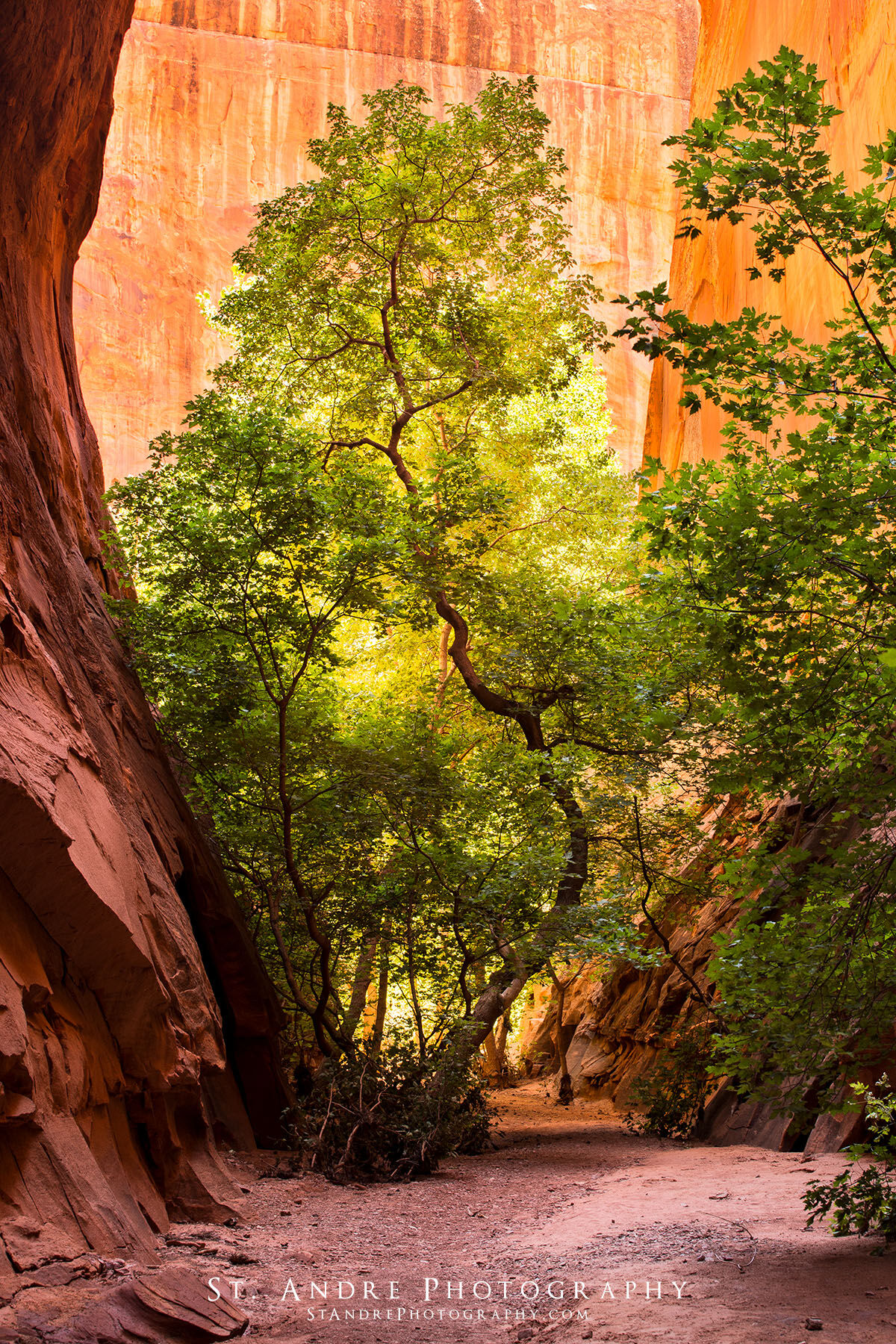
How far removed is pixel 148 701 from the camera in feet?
35.4

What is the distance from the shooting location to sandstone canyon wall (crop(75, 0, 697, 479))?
39.2 meters

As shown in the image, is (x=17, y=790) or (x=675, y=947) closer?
(x=17, y=790)

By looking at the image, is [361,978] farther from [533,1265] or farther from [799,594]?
[799,594]

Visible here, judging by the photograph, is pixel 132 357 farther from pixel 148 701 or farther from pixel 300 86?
pixel 148 701

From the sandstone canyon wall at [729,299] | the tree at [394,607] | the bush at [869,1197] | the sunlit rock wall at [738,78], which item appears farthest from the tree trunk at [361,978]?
the sunlit rock wall at [738,78]

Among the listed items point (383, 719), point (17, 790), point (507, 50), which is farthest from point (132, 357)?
point (17, 790)

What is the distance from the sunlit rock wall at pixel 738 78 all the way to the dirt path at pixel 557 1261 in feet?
35.9

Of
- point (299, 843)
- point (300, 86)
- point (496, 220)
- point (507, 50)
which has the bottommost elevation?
point (299, 843)

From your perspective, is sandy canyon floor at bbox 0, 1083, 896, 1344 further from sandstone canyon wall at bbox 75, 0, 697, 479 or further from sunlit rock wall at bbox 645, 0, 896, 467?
sandstone canyon wall at bbox 75, 0, 697, 479

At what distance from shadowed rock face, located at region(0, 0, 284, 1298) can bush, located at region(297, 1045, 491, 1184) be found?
894 millimetres

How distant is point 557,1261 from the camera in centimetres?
602

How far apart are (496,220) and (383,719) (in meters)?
9.42

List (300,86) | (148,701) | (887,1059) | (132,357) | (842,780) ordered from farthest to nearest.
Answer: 1. (300,86)
2. (132,357)
3. (148,701)
4. (887,1059)
5. (842,780)

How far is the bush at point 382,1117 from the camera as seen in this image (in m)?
9.80
